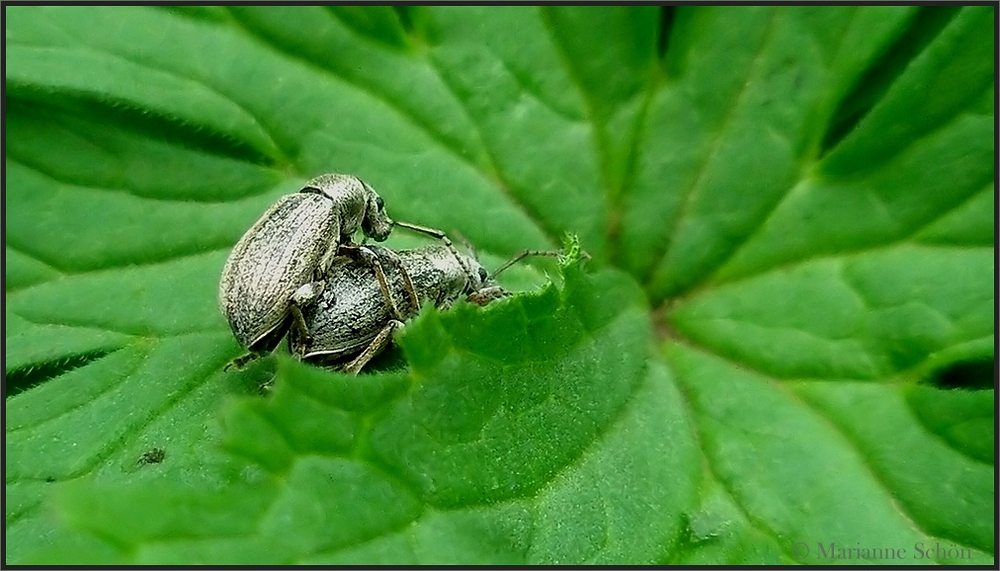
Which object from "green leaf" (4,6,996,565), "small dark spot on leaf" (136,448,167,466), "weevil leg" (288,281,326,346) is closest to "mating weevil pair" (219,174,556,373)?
"weevil leg" (288,281,326,346)

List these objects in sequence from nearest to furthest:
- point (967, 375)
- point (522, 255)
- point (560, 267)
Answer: point (560, 267), point (967, 375), point (522, 255)

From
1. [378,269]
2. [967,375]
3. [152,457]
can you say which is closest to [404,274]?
[378,269]

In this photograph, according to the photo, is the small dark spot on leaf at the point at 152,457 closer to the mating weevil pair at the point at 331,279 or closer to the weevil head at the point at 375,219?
the mating weevil pair at the point at 331,279

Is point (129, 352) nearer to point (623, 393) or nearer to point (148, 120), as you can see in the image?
point (148, 120)

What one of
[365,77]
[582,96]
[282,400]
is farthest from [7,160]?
[582,96]

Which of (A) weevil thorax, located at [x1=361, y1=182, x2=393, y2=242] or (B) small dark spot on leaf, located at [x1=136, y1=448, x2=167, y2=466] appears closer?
(B) small dark spot on leaf, located at [x1=136, y1=448, x2=167, y2=466]

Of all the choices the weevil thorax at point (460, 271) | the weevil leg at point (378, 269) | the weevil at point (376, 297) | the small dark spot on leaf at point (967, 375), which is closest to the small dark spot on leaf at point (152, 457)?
the weevil at point (376, 297)

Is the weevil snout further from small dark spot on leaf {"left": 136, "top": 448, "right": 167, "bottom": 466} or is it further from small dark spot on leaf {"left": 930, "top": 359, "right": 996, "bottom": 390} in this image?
small dark spot on leaf {"left": 930, "top": 359, "right": 996, "bottom": 390}

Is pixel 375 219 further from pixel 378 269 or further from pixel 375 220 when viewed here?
pixel 378 269
